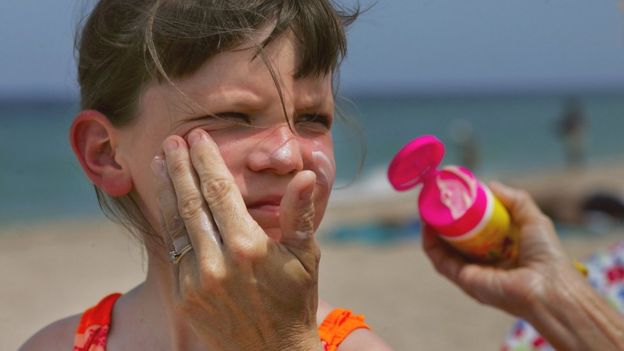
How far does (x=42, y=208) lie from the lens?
683 inches

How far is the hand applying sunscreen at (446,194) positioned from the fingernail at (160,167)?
2.72 feet

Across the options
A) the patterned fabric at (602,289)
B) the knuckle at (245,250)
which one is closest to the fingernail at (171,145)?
the knuckle at (245,250)

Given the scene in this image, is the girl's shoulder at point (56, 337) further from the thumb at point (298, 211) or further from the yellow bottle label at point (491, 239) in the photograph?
the yellow bottle label at point (491, 239)

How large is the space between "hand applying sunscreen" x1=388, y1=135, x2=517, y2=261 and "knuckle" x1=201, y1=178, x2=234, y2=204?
0.84m

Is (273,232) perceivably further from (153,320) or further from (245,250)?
(153,320)

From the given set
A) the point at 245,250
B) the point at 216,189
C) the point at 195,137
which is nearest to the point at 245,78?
the point at 195,137

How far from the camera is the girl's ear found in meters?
1.93

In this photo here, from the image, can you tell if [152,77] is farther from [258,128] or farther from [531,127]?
[531,127]

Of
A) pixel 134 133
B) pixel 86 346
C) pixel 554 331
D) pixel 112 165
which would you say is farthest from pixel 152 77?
pixel 554 331

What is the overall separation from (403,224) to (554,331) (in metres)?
10.6

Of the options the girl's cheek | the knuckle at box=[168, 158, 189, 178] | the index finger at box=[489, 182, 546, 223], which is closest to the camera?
the knuckle at box=[168, 158, 189, 178]

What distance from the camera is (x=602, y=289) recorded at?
3.03m

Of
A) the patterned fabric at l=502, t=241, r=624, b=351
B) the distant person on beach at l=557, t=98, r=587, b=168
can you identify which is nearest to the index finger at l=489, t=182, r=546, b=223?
the patterned fabric at l=502, t=241, r=624, b=351

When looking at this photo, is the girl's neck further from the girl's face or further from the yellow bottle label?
the yellow bottle label
